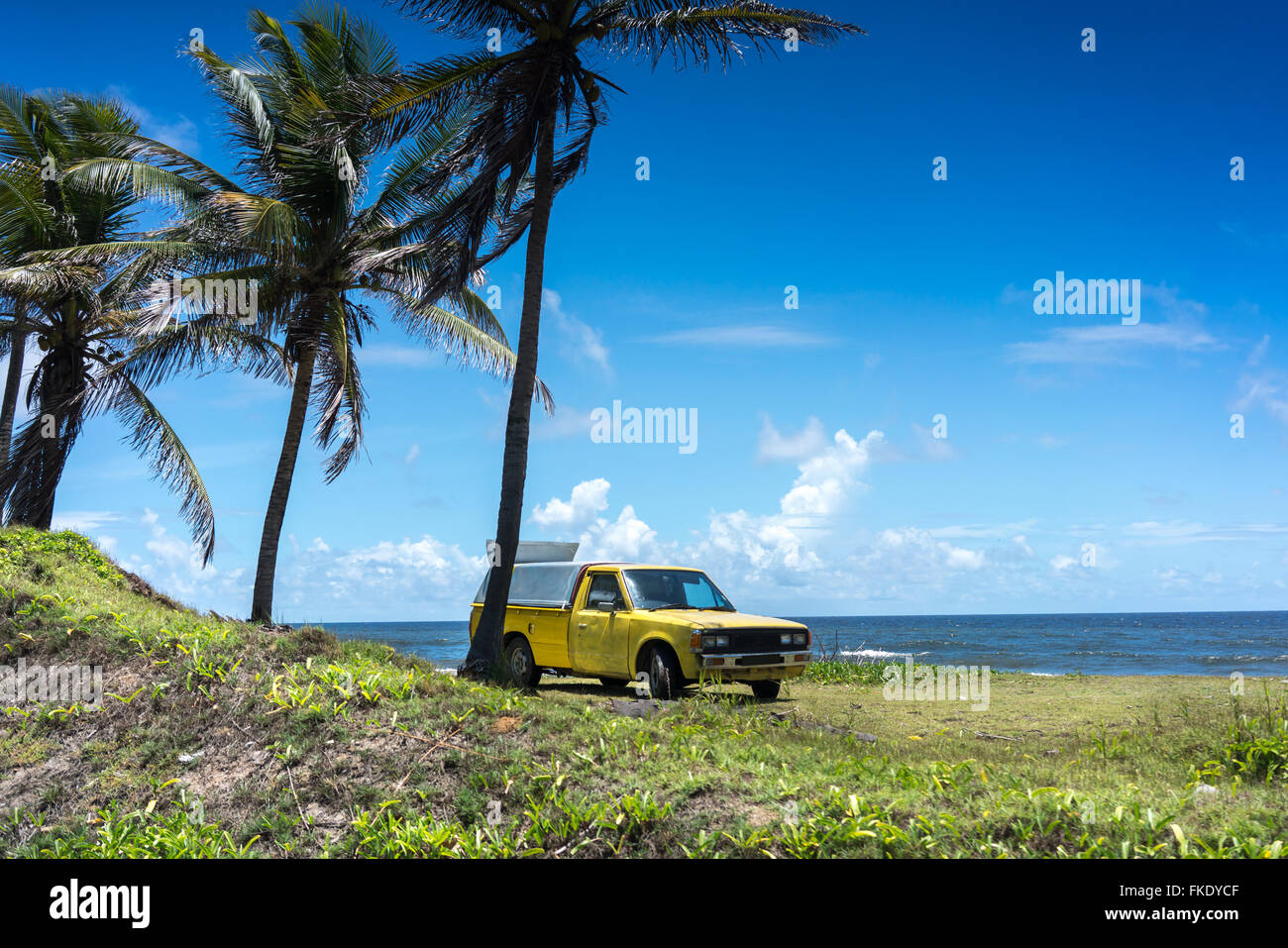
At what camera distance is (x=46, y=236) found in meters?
20.1

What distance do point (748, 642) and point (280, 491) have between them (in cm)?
970

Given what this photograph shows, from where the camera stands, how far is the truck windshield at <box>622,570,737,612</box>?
1266 cm

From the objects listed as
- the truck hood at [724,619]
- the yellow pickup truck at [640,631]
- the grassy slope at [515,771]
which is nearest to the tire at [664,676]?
the yellow pickup truck at [640,631]

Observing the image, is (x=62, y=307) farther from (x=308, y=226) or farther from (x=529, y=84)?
(x=529, y=84)

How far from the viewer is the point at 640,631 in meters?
12.0

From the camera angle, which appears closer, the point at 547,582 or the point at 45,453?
the point at 547,582

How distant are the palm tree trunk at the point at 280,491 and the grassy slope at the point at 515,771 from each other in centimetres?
639

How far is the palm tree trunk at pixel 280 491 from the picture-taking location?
53.5 feet

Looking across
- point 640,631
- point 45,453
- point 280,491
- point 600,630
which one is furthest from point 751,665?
point 45,453

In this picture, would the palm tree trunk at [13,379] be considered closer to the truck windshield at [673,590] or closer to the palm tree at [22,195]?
the palm tree at [22,195]

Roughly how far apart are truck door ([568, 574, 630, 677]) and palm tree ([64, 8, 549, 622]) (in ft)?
17.1
